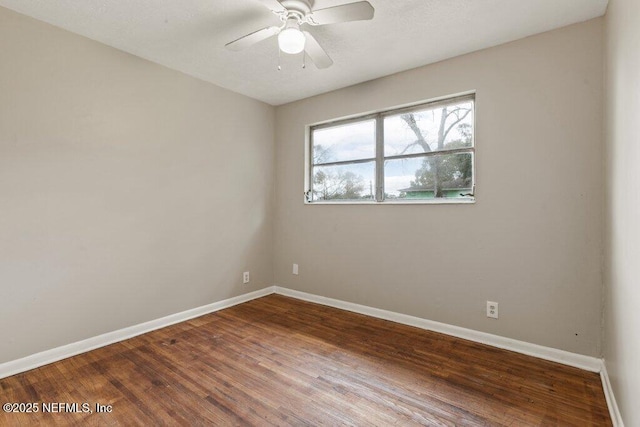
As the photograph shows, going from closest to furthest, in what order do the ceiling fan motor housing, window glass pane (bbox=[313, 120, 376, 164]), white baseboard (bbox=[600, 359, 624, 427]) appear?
1. white baseboard (bbox=[600, 359, 624, 427])
2. the ceiling fan motor housing
3. window glass pane (bbox=[313, 120, 376, 164])

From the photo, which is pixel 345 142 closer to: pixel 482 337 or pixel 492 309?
pixel 492 309

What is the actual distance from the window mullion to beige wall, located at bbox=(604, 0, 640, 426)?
5.70 feet

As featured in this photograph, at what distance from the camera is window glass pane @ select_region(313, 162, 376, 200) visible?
3344 mm

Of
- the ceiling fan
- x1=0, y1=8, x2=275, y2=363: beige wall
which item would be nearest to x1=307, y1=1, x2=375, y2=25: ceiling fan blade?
the ceiling fan

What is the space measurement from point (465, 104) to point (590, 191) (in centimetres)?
117

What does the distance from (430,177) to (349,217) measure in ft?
3.11

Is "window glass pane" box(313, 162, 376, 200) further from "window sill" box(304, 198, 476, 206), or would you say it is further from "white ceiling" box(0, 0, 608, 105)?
"white ceiling" box(0, 0, 608, 105)

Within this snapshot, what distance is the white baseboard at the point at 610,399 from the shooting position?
1.55m

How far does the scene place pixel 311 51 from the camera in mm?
2129

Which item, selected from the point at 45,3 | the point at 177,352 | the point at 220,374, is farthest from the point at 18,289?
the point at 45,3

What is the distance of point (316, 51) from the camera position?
2.11 metres

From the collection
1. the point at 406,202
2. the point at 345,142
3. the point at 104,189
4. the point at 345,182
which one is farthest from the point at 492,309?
the point at 104,189

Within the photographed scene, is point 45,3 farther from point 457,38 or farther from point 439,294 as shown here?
point 439,294

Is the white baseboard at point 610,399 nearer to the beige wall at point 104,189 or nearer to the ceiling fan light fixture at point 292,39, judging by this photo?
the ceiling fan light fixture at point 292,39
